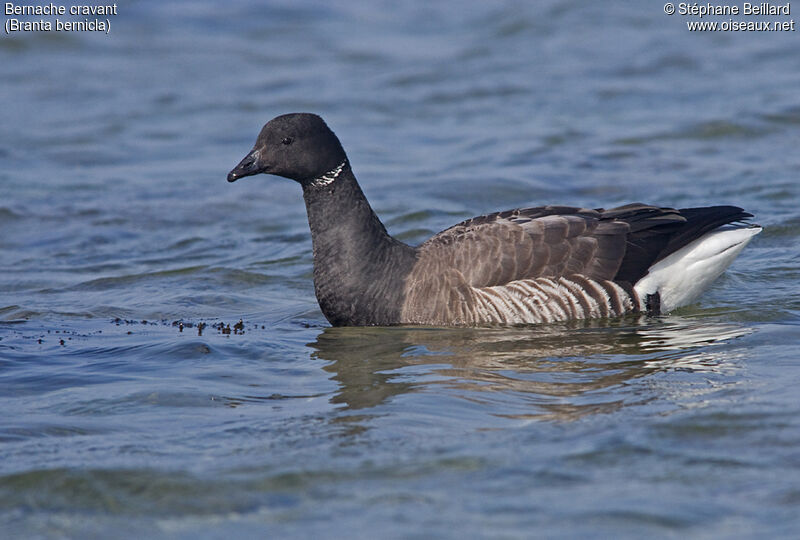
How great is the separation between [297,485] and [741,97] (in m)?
A: 15.3

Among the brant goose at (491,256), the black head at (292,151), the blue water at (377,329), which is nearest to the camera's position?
the blue water at (377,329)

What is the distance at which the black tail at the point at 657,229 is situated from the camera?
9.49 meters

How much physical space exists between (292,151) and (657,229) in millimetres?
3391

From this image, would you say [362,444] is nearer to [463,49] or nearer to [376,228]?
[376,228]

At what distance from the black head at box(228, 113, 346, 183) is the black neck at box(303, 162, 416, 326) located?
6.6 inches

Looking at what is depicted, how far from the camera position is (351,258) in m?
9.35

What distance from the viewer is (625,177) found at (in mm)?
15070

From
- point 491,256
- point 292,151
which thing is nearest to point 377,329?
point 491,256

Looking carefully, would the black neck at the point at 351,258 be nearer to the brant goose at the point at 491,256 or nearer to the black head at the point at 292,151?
the brant goose at the point at 491,256

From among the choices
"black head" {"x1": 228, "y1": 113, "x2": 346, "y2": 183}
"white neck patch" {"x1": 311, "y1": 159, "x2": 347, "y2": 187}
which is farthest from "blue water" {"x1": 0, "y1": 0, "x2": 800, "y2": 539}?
"black head" {"x1": 228, "y1": 113, "x2": 346, "y2": 183}

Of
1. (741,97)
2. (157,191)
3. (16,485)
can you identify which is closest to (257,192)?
(157,191)

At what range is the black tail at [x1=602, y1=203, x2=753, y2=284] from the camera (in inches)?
374

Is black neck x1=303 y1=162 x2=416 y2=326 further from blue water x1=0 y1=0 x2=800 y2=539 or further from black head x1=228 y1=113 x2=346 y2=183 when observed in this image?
blue water x1=0 y1=0 x2=800 y2=539

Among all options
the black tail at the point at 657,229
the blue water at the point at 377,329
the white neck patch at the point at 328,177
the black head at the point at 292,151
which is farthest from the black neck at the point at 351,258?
the black tail at the point at 657,229
